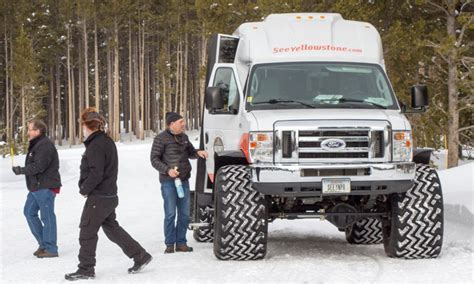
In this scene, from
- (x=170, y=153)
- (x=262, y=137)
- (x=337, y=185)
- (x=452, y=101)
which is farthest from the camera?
(x=452, y=101)

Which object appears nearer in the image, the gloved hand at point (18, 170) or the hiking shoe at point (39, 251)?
the gloved hand at point (18, 170)

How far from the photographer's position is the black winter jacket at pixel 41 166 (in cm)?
955

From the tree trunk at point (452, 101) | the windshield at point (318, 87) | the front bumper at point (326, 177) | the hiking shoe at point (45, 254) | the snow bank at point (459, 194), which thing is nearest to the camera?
the front bumper at point (326, 177)

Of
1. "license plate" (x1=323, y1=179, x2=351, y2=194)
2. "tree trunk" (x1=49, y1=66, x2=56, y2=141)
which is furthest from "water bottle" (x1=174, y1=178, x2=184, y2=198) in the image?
"tree trunk" (x1=49, y1=66, x2=56, y2=141)

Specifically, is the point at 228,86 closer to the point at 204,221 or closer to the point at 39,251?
the point at 204,221

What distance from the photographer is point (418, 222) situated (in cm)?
864

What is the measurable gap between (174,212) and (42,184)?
1765 mm

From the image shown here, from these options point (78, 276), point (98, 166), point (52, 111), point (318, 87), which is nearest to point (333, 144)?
point (318, 87)

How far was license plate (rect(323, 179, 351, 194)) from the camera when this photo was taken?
8188 millimetres

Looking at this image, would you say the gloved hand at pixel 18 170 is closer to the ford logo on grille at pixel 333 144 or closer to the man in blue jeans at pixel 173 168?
the man in blue jeans at pixel 173 168

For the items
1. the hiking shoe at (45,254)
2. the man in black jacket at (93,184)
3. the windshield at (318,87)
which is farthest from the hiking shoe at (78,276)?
the windshield at (318,87)

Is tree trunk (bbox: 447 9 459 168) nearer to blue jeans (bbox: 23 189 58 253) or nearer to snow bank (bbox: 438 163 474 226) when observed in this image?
snow bank (bbox: 438 163 474 226)

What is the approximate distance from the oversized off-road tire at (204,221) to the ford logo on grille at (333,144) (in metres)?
2.80

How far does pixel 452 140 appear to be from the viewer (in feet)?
73.2
